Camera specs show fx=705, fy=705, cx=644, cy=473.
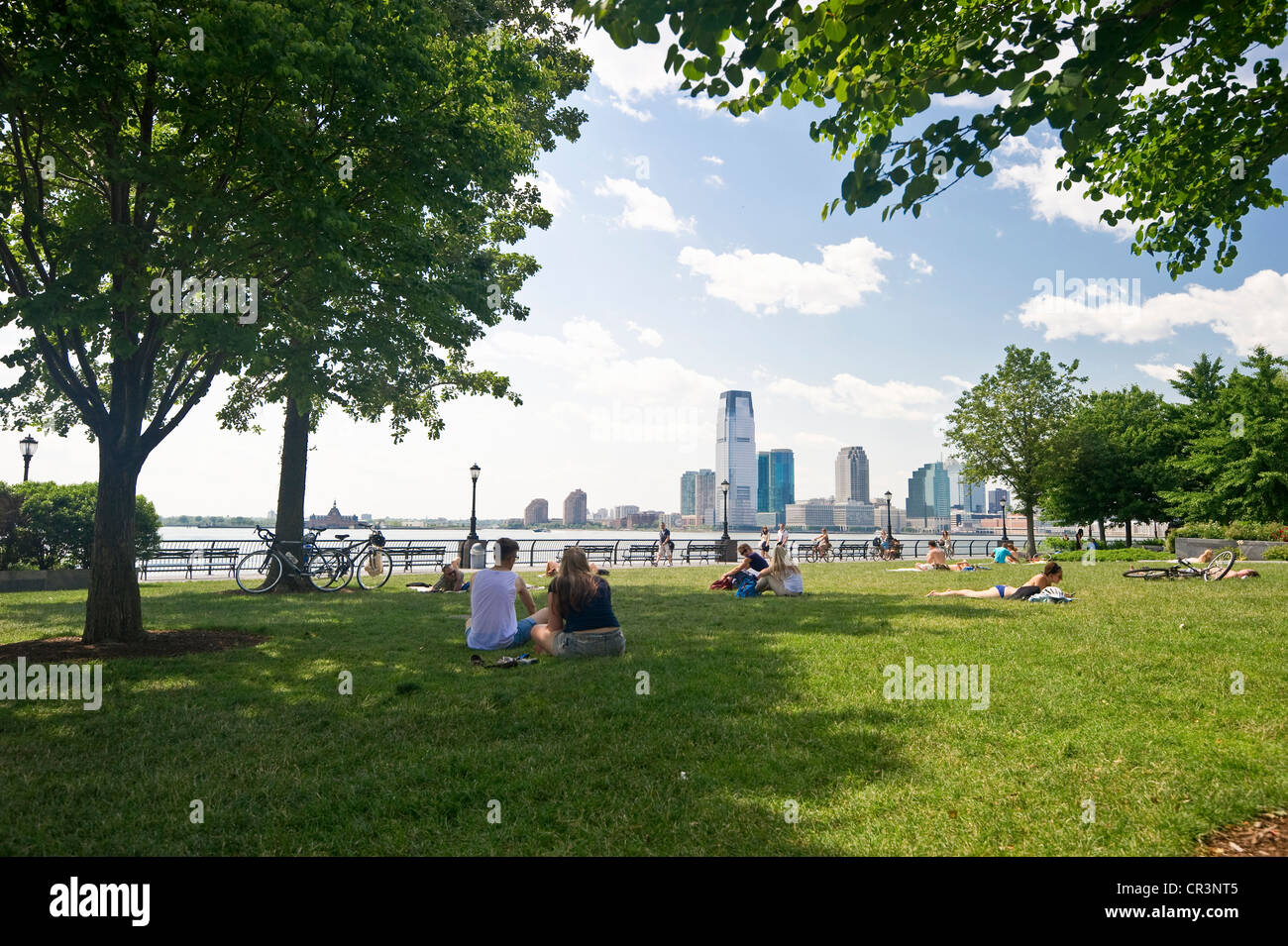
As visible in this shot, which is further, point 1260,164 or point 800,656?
point 800,656

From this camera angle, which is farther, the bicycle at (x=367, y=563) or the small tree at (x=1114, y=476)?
the small tree at (x=1114, y=476)

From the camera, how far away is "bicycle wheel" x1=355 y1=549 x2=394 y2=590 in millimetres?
18203

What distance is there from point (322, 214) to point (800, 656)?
7973 millimetres

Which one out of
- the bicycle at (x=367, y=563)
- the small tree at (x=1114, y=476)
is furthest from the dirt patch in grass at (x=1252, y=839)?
the small tree at (x=1114, y=476)

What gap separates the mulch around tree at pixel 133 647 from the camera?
862 cm

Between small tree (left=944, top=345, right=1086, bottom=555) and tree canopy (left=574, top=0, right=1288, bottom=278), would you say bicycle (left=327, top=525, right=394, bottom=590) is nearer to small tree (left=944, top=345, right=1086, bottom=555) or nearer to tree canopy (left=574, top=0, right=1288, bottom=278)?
tree canopy (left=574, top=0, right=1288, bottom=278)

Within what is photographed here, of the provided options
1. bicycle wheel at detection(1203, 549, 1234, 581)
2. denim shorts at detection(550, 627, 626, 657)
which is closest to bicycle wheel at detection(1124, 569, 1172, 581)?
bicycle wheel at detection(1203, 549, 1234, 581)

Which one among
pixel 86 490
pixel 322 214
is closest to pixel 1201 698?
pixel 322 214

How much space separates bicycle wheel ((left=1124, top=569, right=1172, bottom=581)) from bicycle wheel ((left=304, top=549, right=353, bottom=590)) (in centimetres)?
2029

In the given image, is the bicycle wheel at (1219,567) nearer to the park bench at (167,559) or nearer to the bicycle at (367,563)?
the bicycle at (367,563)

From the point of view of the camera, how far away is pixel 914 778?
4547mm

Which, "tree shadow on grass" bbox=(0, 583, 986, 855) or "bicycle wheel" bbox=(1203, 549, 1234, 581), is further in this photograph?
"bicycle wheel" bbox=(1203, 549, 1234, 581)
